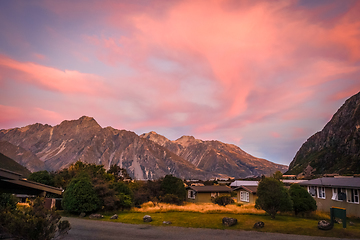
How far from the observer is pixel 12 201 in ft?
47.0

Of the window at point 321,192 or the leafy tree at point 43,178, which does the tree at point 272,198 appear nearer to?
the window at point 321,192

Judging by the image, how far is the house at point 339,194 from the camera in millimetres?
26328

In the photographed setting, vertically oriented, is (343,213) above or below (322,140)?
below

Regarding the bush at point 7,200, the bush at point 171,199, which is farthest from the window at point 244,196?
the bush at point 7,200

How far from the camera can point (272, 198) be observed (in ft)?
82.5

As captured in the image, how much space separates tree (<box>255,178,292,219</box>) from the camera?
2492cm

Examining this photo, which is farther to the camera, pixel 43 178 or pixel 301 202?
pixel 43 178

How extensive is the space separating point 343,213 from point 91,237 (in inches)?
764

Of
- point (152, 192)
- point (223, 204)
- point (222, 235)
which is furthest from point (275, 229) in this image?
point (152, 192)

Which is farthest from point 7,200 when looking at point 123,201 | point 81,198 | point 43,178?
point 43,178

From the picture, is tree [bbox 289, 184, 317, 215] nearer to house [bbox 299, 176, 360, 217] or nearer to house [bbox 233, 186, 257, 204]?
house [bbox 299, 176, 360, 217]

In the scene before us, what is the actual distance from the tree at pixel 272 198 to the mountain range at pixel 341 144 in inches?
3239

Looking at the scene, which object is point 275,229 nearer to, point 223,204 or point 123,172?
point 223,204

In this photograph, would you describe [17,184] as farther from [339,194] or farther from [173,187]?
[173,187]
